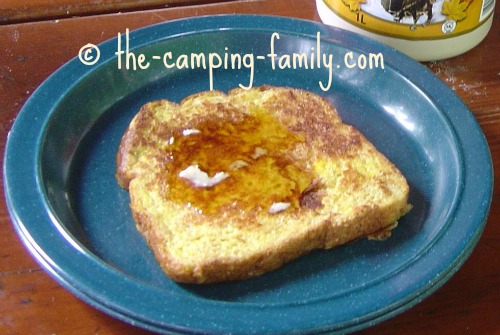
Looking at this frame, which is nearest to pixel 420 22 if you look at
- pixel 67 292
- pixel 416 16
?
pixel 416 16

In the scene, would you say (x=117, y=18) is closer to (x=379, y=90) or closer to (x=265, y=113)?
(x=265, y=113)

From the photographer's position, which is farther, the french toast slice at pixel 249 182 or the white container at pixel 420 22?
the white container at pixel 420 22

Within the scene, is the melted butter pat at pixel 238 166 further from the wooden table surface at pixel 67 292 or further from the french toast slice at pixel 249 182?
the wooden table surface at pixel 67 292

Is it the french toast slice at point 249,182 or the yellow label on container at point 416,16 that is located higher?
the yellow label on container at point 416,16

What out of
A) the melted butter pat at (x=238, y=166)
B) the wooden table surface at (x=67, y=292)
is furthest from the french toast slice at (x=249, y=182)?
the wooden table surface at (x=67, y=292)

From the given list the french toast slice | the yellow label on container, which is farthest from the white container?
the french toast slice

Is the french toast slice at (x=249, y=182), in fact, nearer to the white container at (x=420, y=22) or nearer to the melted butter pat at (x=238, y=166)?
the melted butter pat at (x=238, y=166)
